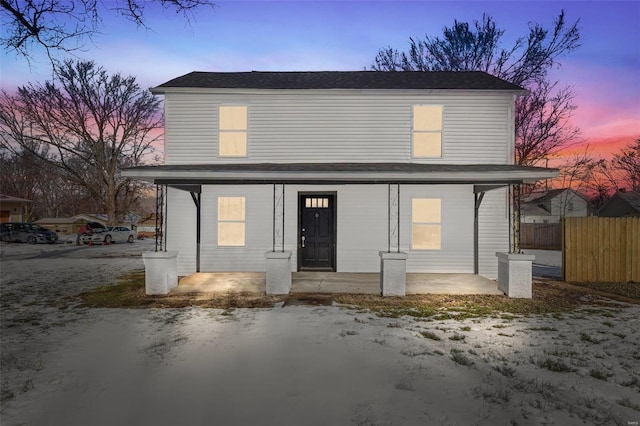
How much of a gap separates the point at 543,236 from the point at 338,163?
75.5 feet

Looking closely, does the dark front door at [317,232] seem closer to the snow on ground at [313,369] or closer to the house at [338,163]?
the house at [338,163]

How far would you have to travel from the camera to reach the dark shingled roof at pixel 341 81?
11336 mm

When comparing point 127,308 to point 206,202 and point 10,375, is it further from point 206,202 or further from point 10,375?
point 206,202

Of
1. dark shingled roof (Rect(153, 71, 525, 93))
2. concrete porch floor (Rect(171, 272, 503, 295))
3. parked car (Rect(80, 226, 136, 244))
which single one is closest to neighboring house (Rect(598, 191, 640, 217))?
dark shingled roof (Rect(153, 71, 525, 93))

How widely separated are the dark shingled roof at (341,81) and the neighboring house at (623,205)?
31012mm

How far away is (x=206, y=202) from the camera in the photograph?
1133cm

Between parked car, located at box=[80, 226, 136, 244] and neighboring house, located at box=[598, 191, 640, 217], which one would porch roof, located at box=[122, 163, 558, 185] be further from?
neighboring house, located at box=[598, 191, 640, 217]

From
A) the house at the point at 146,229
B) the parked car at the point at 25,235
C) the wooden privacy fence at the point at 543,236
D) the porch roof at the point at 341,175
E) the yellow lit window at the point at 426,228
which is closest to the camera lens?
the porch roof at the point at 341,175

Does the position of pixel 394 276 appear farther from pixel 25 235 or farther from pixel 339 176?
pixel 25 235

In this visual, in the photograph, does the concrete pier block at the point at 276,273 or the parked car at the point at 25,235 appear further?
the parked car at the point at 25,235

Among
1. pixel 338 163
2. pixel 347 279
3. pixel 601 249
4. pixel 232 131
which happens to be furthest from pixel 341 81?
pixel 601 249

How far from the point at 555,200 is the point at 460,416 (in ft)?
204

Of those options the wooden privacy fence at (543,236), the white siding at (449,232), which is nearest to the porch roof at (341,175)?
the white siding at (449,232)

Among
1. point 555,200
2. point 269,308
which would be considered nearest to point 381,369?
point 269,308
